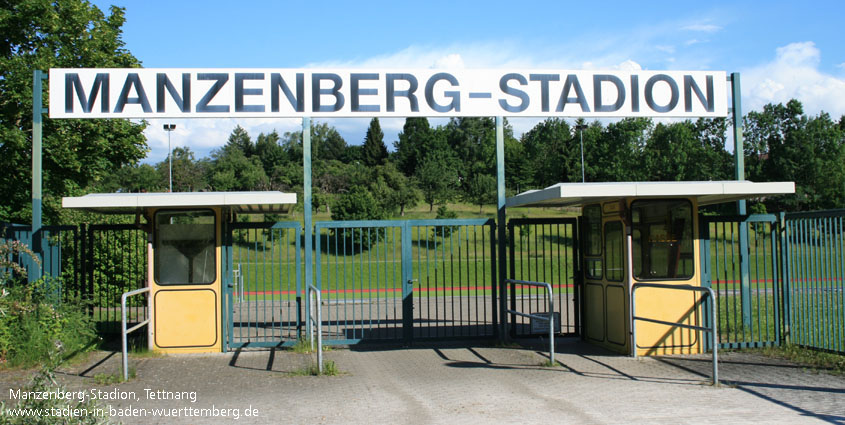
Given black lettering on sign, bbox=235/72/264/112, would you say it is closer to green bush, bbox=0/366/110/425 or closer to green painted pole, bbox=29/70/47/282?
green painted pole, bbox=29/70/47/282

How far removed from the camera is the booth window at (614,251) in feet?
30.6

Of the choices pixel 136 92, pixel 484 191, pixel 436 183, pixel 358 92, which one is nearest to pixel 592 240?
pixel 358 92

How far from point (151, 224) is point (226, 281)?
1.35 m

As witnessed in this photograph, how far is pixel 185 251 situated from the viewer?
9648 mm

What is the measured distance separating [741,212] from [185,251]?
8482 millimetres

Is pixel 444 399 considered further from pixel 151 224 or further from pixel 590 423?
pixel 151 224

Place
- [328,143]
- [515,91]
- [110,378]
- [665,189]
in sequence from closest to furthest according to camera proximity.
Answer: [110,378] → [665,189] → [515,91] → [328,143]

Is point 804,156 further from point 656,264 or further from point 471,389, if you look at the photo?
point 471,389

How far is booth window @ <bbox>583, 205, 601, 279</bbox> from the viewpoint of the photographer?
9.97 metres

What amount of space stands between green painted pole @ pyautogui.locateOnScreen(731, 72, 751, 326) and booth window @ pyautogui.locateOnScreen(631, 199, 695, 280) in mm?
1194

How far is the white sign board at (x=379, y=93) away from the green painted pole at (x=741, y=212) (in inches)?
7.5

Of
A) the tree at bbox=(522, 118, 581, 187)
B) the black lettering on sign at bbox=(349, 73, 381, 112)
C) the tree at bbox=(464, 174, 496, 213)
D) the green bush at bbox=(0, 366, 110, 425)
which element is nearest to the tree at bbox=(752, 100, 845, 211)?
the tree at bbox=(522, 118, 581, 187)

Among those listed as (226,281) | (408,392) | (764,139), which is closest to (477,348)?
(408,392)

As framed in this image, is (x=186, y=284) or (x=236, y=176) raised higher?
(x=236, y=176)
